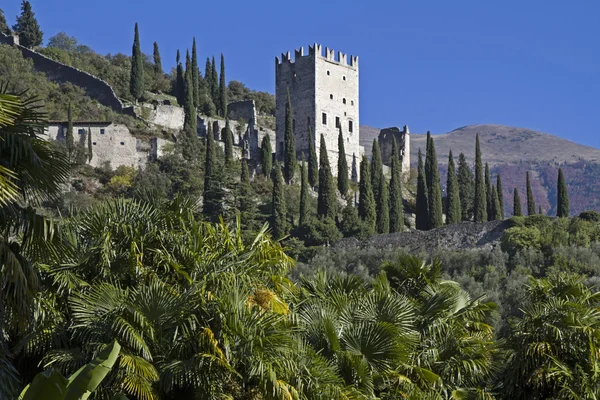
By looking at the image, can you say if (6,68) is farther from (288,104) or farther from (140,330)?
(140,330)

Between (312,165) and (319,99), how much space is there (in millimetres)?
7957

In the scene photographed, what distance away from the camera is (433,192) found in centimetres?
5378

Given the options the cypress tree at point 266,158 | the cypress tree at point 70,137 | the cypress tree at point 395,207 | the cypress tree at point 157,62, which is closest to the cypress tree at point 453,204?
the cypress tree at point 395,207

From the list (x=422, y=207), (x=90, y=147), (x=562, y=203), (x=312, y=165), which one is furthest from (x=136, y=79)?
(x=562, y=203)

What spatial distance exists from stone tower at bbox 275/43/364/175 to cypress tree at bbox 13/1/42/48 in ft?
66.0

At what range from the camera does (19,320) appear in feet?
25.1

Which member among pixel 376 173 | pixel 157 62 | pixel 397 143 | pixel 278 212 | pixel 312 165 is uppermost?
pixel 157 62

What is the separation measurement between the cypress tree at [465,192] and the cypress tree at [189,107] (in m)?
18.0

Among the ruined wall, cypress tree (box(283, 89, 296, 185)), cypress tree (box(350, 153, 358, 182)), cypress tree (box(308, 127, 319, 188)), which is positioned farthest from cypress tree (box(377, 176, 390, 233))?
the ruined wall

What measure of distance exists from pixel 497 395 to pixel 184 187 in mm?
42519

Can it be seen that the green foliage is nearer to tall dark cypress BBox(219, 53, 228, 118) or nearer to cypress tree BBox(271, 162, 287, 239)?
cypress tree BBox(271, 162, 287, 239)

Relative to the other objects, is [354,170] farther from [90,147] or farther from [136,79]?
[90,147]

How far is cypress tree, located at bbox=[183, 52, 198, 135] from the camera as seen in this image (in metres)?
61.9

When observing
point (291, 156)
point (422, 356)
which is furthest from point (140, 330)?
point (291, 156)
